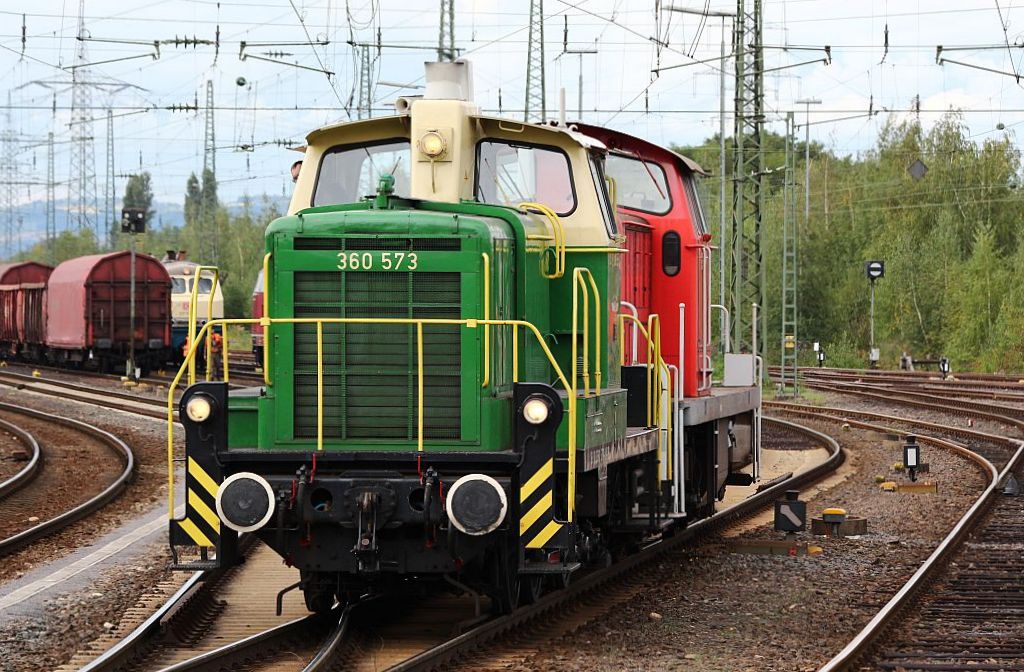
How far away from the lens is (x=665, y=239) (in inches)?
444

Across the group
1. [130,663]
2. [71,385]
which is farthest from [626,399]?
[71,385]

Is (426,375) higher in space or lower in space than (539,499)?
higher

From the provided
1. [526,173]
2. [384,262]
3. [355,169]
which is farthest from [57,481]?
[384,262]

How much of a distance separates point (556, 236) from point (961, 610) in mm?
3717

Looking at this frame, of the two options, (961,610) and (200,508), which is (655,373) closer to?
(961,610)

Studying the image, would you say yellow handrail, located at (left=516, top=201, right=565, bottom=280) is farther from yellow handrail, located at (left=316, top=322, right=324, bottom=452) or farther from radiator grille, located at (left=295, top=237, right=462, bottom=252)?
yellow handrail, located at (left=316, top=322, right=324, bottom=452)

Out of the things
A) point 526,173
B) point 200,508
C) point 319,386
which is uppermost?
point 526,173

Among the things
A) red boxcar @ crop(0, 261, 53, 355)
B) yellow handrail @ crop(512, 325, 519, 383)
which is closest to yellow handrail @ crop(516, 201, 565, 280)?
yellow handrail @ crop(512, 325, 519, 383)

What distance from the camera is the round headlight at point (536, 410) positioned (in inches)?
307

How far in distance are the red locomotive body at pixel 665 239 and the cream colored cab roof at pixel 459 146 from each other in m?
1.76

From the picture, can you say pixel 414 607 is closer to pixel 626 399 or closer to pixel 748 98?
pixel 626 399

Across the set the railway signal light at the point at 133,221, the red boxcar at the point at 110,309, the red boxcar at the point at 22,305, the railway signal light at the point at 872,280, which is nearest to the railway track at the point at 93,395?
the red boxcar at the point at 110,309

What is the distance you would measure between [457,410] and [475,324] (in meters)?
0.49

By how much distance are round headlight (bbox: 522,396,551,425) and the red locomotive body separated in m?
3.17
